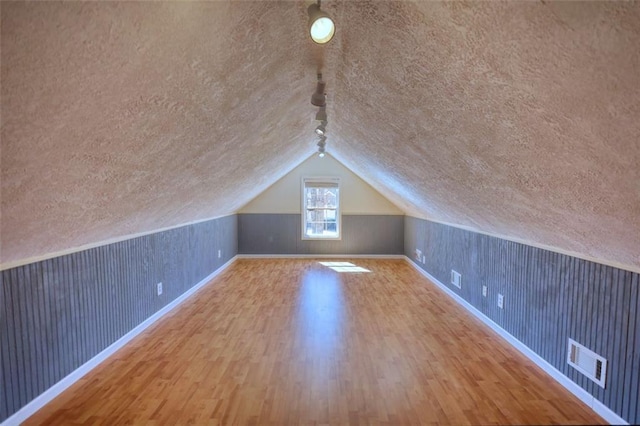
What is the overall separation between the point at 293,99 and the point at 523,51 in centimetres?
187

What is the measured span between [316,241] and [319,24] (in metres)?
6.11

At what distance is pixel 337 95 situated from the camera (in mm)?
2719

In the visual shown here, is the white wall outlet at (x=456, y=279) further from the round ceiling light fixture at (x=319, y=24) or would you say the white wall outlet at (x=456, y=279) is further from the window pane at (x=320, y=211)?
the round ceiling light fixture at (x=319, y=24)

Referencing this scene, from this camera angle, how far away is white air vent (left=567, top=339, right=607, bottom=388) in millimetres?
2012

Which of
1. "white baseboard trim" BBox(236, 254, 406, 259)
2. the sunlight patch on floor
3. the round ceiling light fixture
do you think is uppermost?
the round ceiling light fixture

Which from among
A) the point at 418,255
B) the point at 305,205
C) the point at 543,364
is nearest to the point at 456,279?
the point at 418,255

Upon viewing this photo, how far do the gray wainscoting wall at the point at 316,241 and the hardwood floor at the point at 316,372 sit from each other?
3.01m

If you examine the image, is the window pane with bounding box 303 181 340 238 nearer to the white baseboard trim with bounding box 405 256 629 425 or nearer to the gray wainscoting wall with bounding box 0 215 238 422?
the white baseboard trim with bounding box 405 256 629 425

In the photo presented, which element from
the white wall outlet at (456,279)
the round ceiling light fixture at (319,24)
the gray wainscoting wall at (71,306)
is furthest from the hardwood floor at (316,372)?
the round ceiling light fixture at (319,24)

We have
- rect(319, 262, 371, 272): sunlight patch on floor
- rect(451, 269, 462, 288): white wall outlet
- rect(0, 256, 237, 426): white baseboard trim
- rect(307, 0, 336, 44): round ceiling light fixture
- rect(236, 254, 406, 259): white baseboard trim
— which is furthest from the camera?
rect(236, 254, 406, 259): white baseboard trim

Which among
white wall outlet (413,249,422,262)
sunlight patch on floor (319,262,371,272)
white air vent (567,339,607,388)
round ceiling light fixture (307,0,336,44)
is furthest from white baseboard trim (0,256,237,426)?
white wall outlet (413,249,422,262)

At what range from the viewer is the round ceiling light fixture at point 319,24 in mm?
1312

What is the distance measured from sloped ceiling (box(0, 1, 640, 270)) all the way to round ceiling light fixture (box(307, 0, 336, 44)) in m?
0.19

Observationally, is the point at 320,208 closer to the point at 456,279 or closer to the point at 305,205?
the point at 305,205
